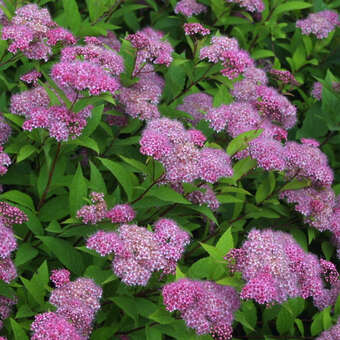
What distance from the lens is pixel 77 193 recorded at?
9.23ft

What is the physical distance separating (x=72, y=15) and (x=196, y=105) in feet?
4.01

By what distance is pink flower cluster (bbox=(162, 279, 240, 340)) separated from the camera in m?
2.20

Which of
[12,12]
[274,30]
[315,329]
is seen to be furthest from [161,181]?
[274,30]

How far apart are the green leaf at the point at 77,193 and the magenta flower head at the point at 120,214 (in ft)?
0.84

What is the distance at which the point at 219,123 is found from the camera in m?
3.21

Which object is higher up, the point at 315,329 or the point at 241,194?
the point at 241,194

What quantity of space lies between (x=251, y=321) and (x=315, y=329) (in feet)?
1.20

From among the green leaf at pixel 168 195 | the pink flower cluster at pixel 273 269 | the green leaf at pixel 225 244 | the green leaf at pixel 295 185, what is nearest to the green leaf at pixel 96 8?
the green leaf at pixel 168 195

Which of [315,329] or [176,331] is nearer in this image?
[176,331]

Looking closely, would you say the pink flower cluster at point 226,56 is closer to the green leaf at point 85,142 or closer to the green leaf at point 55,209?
the green leaf at point 85,142

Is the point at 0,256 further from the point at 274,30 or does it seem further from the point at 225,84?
the point at 274,30

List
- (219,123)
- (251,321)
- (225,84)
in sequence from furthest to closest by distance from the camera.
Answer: (225,84) < (219,123) < (251,321)

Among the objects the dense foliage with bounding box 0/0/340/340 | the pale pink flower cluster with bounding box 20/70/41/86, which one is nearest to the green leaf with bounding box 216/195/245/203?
the dense foliage with bounding box 0/0/340/340

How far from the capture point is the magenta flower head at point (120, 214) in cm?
259
